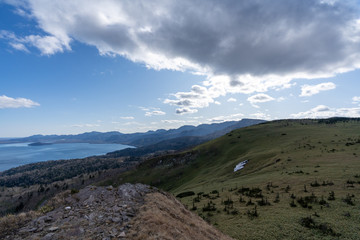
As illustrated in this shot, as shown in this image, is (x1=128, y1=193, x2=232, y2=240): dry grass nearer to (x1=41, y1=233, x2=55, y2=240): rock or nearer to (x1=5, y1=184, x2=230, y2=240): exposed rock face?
(x1=5, y1=184, x2=230, y2=240): exposed rock face

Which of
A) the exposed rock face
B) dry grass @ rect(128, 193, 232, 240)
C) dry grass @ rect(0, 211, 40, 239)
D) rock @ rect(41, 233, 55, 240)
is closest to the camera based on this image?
rock @ rect(41, 233, 55, 240)

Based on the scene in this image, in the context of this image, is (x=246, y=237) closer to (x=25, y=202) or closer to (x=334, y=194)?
(x=334, y=194)

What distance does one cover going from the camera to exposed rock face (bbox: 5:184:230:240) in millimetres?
8109

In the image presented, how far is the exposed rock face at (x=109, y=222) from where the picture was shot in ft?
26.6

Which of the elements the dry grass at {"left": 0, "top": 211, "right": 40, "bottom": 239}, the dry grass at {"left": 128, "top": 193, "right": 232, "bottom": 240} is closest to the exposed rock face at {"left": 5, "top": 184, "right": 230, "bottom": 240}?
the dry grass at {"left": 128, "top": 193, "right": 232, "bottom": 240}

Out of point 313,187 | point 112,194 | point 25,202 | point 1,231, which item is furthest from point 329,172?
point 25,202

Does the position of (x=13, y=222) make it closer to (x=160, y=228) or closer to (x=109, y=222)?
(x=109, y=222)

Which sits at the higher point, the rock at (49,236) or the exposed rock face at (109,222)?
the rock at (49,236)

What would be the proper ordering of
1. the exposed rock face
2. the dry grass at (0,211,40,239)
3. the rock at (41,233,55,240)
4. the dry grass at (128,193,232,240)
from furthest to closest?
the dry grass at (0,211,40,239) < the dry grass at (128,193,232,240) < the exposed rock face < the rock at (41,233,55,240)

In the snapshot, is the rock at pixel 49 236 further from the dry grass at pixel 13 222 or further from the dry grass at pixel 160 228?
the dry grass at pixel 160 228

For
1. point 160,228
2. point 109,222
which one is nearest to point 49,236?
point 109,222

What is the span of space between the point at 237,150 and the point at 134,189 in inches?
2536

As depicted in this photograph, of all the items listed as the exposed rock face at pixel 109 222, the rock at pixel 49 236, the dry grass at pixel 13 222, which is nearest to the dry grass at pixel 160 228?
the exposed rock face at pixel 109 222

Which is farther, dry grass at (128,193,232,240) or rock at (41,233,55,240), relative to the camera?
dry grass at (128,193,232,240)
